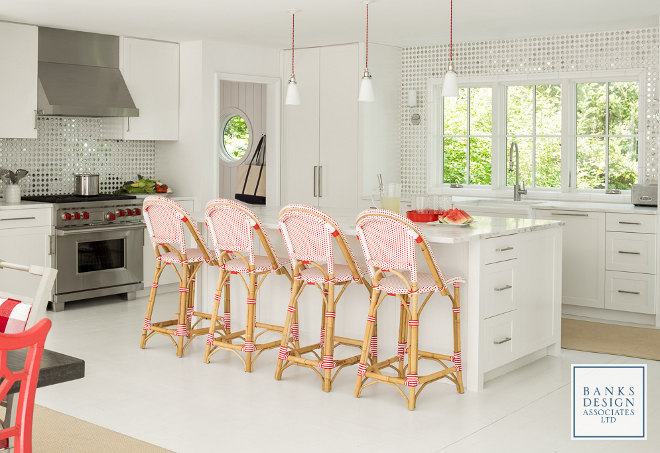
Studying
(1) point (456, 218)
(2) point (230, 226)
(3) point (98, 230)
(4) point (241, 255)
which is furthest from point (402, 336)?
(3) point (98, 230)

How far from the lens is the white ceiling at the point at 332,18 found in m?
5.00

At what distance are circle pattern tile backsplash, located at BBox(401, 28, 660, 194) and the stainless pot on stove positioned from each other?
285cm

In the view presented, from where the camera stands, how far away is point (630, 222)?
546 centimetres

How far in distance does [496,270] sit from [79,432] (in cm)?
219

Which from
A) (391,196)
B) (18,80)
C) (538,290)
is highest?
(18,80)

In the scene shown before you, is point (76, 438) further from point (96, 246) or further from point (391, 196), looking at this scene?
point (96, 246)

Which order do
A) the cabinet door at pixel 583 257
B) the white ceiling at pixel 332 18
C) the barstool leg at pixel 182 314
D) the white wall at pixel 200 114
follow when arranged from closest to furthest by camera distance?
1. the barstool leg at pixel 182 314
2. the white ceiling at pixel 332 18
3. the cabinet door at pixel 583 257
4. the white wall at pixel 200 114

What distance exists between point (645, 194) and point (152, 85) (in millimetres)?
4204

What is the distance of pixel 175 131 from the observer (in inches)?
270

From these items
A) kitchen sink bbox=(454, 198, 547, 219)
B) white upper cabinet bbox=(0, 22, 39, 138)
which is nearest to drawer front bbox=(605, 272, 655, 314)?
kitchen sink bbox=(454, 198, 547, 219)

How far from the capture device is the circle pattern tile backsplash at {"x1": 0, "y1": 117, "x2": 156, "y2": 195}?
6.29 m

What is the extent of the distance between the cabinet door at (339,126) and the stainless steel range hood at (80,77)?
5.67ft

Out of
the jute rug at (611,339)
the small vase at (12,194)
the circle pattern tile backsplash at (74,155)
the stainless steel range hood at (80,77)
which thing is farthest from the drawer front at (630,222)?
the small vase at (12,194)

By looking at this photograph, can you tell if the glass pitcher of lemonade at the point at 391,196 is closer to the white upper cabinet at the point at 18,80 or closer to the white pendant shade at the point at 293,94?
the white pendant shade at the point at 293,94
